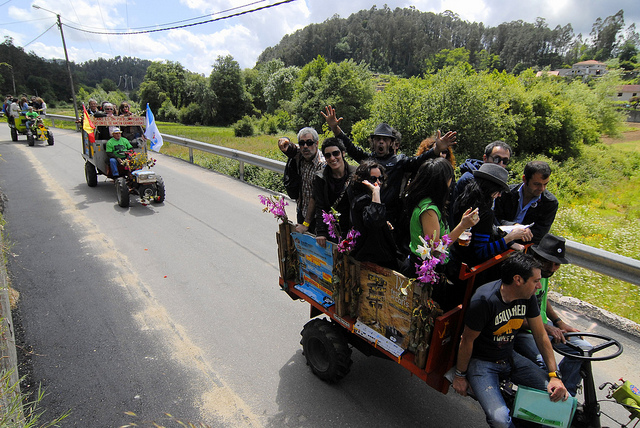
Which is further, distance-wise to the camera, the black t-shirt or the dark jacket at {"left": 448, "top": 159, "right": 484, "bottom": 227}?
the dark jacket at {"left": 448, "top": 159, "right": 484, "bottom": 227}

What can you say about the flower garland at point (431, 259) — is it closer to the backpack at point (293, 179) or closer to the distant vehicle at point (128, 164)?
the backpack at point (293, 179)

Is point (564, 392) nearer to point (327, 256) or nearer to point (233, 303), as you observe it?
point (327, 256)

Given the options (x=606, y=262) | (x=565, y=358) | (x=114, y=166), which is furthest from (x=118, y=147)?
(x=606, y=262)

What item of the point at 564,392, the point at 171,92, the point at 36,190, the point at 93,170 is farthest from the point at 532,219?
the point at 171,92

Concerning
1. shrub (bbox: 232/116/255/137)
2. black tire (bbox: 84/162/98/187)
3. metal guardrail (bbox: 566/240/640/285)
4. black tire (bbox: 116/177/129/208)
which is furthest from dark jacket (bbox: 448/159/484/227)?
shrub (bbox: 232/116/255/137)

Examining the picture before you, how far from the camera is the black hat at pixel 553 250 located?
8.66 ft

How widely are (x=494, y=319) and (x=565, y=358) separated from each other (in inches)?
28.4

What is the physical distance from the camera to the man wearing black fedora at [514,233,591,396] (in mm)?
2551

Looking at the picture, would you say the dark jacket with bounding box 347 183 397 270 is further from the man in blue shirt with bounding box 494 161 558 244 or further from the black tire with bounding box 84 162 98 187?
the black tire with bounding box 84 162 98 187

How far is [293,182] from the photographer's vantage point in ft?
14.7

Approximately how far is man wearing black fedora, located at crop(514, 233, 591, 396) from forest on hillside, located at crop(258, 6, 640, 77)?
13336 centimetres

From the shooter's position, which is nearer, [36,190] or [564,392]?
[564,392]

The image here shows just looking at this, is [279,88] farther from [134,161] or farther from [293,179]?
[293,179]

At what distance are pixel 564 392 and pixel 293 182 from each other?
3.23m
